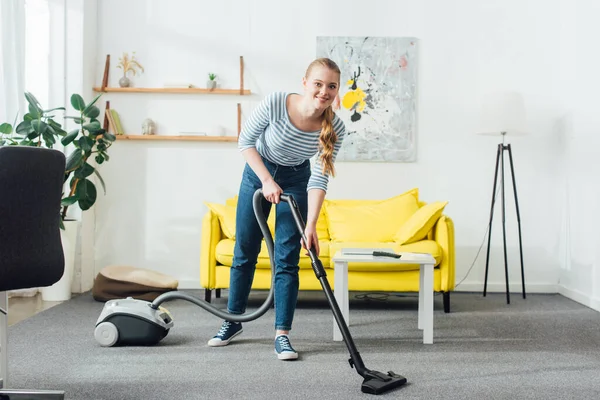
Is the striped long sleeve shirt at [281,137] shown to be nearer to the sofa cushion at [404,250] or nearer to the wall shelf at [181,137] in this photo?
the sofa cushion at [404,250]

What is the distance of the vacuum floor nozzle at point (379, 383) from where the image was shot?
2174 millimetres

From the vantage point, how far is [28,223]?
5.88ft

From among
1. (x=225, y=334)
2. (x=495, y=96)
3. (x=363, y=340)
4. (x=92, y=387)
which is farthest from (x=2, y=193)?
(x=495, y=96)

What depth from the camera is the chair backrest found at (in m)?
1.71

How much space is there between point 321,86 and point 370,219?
7.04 feet

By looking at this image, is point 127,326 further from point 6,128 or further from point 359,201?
point 359,201

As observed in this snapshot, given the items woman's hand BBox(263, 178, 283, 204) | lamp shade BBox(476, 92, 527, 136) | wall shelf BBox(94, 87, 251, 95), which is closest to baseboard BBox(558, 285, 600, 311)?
lamp shade BBox(476, 92, 527, 136)

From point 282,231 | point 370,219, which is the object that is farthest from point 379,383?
point 370,219

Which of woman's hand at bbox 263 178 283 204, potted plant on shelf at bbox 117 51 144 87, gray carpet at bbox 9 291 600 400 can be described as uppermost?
potted plant on shelf at bbox 117 51 144 87

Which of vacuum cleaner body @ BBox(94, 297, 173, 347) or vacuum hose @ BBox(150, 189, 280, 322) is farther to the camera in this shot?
vacuum cleaner body @ BBox(94, 297, 173, 347)

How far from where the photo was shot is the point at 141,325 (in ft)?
9.36

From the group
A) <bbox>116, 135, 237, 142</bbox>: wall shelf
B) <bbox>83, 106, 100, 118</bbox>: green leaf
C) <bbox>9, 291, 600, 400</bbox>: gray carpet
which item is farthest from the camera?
<bbox>116, 135, 237, 142</bbox>: wall shelf

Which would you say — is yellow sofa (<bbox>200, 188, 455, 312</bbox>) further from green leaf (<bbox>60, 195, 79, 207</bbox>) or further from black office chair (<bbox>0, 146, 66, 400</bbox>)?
black office chair (<bbox>0, 146, 66, 400</bbox>)

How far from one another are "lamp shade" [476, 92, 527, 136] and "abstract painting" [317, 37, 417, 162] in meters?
0.64
